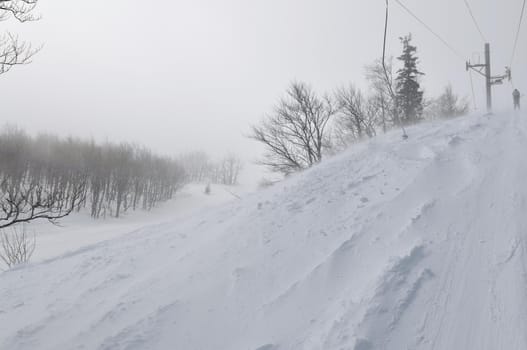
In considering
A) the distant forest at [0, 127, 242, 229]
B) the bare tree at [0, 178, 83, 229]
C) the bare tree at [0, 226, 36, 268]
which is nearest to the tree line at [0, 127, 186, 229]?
the distant forest at [0, 127, 242, 229]

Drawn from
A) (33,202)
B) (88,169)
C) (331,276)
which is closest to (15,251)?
(33,202)

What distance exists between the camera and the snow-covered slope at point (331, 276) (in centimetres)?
248

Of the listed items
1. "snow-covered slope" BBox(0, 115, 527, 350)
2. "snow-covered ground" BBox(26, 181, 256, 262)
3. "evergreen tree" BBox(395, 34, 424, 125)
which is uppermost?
"evergreen tree" BBox(395, 34, 424, 125)

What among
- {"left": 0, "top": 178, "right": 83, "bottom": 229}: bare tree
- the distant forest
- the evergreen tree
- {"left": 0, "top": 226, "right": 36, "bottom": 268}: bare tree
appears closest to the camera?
{"left": 0, "top": 178, "right": 83, "bottom": 229}: bare tree

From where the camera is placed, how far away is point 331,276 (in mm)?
3305

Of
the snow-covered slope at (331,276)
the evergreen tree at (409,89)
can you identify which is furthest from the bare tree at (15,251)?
the evergreen tree at (409,89)

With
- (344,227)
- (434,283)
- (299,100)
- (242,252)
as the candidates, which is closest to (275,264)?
(242,252)

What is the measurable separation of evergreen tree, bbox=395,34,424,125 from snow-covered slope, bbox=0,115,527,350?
2201 cm

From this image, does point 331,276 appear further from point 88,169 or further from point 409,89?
point 88,169

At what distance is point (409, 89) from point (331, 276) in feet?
91.3

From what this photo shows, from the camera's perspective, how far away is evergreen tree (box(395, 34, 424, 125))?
26.0 m

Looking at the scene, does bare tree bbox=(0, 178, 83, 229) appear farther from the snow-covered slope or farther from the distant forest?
the distant forest

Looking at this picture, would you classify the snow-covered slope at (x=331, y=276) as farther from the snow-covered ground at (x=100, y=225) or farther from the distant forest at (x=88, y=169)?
the distant forest at (x=88, y=169)

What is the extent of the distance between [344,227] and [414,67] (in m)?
28.5
